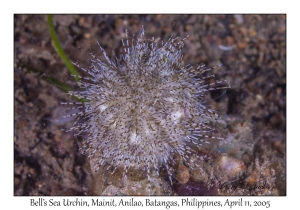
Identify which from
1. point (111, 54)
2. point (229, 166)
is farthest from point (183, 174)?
point (111, 54)

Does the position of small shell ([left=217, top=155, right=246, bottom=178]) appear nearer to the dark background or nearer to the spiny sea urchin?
the dark background

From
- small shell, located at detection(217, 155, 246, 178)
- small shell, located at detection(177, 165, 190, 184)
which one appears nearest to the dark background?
small shell, located at detection(217, 155, 246, 178)

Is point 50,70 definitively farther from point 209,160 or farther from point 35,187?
point 209,160

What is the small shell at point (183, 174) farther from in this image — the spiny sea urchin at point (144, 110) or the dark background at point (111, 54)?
the dark background at point (111, 54)

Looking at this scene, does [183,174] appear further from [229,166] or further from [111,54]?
[111,54]

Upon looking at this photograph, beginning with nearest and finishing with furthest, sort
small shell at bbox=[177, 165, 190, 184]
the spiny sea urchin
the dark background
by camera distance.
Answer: the spiny sea urchin
small shell at bbox=[177, 165, 190, 184]
the dark background

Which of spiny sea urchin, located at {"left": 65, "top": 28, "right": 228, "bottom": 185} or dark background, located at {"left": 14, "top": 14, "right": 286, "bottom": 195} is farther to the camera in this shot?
dark background, located at {"left": 14, "top": 14, "right": 286, "bottom": 195}

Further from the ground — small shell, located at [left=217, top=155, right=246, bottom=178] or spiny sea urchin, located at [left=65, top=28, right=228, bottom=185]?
spiny sea urchin, located at [left=65, top=28, right=228, bottom=185]

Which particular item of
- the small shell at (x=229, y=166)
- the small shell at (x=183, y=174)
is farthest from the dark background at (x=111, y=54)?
the small shell at (x=183, y=174)
